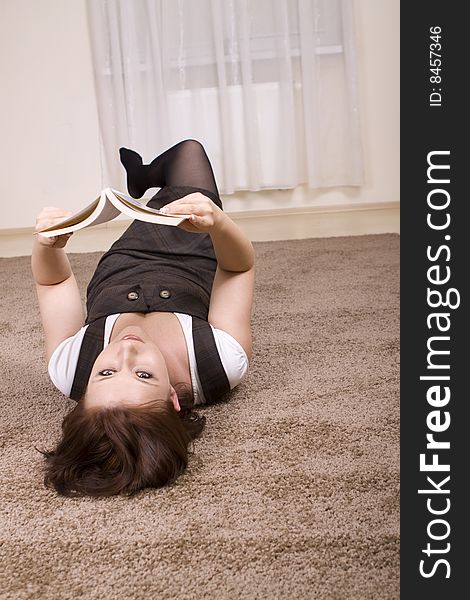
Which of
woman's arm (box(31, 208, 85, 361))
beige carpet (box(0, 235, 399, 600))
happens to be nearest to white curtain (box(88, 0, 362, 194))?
beige carpet (box(0, 235, 399, 600))

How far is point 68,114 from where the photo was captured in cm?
367

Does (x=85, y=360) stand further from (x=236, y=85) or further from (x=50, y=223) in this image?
(x=236, y=85)

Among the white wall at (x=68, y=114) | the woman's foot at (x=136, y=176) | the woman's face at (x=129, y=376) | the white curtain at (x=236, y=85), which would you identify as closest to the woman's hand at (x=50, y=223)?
the woman's face at (x=129, y=376)

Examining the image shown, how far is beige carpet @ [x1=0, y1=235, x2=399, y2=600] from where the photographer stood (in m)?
0.93

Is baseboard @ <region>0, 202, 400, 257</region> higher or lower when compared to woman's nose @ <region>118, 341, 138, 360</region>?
lower

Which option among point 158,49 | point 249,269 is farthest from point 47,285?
point 158,49

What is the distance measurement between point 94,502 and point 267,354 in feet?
2.26

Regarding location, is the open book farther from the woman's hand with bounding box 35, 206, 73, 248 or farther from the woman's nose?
the woman's nose

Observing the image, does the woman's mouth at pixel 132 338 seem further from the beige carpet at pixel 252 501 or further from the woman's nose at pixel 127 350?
the beige carpet at pixel 252 501

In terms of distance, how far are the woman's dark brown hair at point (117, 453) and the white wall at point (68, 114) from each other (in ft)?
8.60

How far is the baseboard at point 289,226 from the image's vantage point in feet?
10.9

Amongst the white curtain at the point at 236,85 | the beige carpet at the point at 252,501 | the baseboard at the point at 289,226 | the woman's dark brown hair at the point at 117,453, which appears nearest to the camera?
the beige carpet at the point at 252,501

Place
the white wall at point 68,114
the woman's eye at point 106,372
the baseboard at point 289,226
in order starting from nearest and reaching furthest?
the woman's eye at point 106,372, the baseboard at point 289,226, the white wall at point 68,114

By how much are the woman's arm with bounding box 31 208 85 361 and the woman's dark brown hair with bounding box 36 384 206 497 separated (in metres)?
0.35
